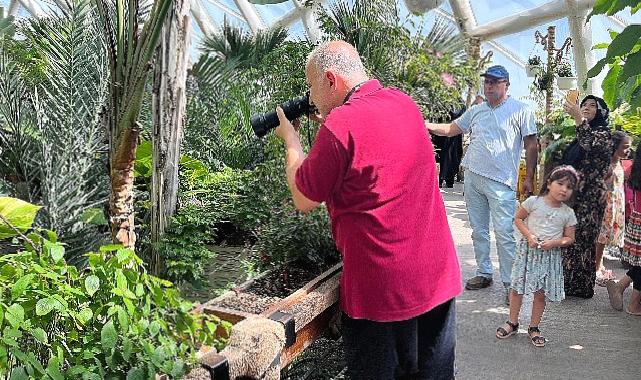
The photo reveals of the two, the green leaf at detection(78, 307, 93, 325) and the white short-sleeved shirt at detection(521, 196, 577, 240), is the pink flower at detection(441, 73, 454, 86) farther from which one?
the green leaf at detection(78, 307, 93, 325)

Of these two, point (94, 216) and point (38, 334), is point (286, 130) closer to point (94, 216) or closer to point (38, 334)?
point (38, 334)

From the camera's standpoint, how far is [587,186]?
14.0 ft

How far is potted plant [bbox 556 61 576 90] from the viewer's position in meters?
8.48

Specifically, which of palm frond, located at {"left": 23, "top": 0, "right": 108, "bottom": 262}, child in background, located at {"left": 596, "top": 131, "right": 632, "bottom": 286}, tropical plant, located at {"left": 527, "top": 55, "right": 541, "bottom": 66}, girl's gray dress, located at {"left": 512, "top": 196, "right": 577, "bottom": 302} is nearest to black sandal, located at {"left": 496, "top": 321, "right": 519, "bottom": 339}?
girl's gray dress, located at {"left": 512, "top": 196, "right": 577, "bottom": 302}

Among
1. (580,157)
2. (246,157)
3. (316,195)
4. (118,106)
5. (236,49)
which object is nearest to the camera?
(316,195)

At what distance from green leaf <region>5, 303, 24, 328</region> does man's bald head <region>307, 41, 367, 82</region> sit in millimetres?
1098

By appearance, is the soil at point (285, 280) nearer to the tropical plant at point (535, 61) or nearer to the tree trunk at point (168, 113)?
the tree trunk at point (168, 113)

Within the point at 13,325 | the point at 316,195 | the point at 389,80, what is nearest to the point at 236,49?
the point at 389,80

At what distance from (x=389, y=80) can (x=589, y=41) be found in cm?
759

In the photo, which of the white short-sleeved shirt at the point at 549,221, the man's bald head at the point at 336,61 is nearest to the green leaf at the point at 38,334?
the man's bald head at the point at 336,61

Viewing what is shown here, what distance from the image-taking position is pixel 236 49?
9.09m

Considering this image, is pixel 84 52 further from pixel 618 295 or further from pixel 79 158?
pixel 618 295

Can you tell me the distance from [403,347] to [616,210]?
3685mm

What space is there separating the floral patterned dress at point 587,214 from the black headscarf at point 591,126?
0.12 ft
